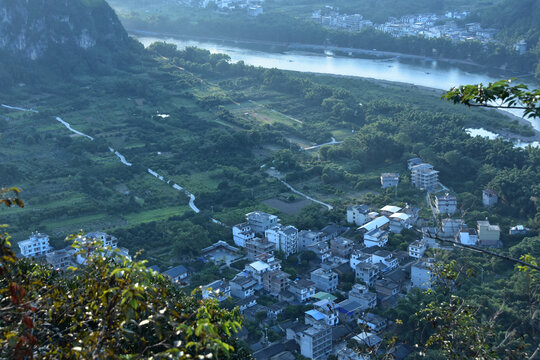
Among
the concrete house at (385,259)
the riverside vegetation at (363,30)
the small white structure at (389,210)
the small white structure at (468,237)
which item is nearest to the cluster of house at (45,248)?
the concrete house at (385,259)

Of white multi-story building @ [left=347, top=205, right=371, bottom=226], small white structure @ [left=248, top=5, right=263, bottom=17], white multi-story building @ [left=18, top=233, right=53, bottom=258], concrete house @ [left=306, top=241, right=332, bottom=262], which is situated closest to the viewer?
concrete house @ [left=306, top=241, right=332, bottom=262]

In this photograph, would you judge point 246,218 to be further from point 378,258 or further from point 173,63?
point 173,63

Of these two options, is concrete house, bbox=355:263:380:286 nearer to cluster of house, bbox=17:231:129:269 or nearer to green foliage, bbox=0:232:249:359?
cluster of house, bbox=17:231:129:269

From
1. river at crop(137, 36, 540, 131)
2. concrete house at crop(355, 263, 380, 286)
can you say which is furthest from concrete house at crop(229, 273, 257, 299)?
Result: river at crop(137, 36, 540, 131)

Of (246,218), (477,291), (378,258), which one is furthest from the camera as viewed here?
(246,218)

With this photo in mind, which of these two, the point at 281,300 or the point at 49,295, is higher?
the point at 49,295

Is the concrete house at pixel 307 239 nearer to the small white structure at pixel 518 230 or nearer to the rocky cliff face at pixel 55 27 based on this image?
the small white structure at pixel 518 230

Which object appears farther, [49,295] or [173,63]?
[173,63]

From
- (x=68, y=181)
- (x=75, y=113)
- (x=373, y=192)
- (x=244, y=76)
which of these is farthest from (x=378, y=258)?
(x=244, y=76)
